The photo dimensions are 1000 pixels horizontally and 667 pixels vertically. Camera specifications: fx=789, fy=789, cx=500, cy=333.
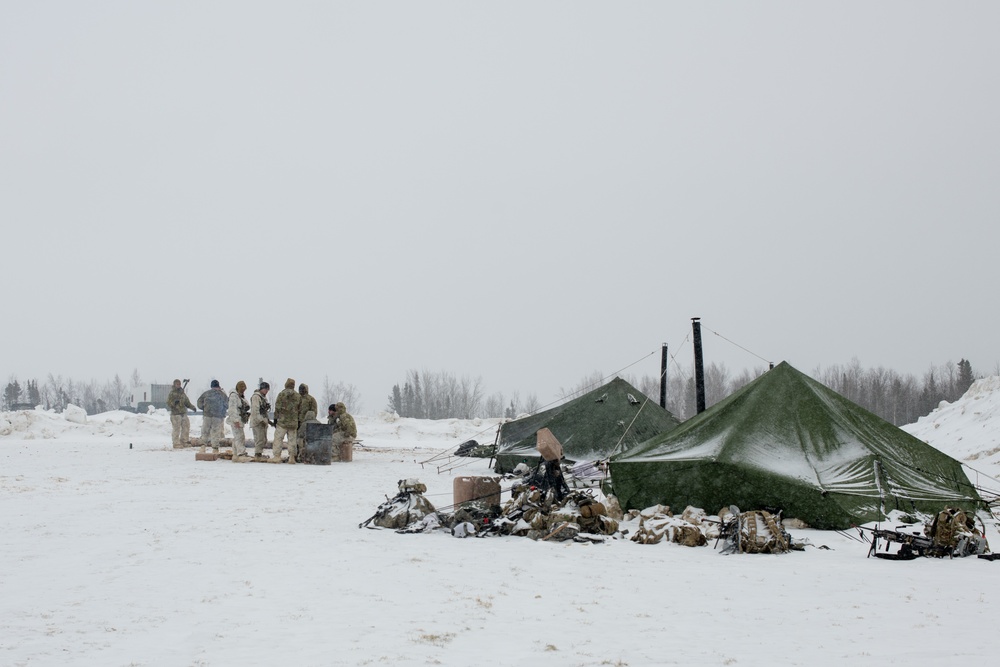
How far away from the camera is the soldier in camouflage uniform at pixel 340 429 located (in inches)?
816

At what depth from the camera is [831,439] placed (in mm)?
11586

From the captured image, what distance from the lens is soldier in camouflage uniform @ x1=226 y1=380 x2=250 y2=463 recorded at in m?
18.4

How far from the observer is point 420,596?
6621mm

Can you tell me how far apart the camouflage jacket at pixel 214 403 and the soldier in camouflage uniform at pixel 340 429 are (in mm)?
2773

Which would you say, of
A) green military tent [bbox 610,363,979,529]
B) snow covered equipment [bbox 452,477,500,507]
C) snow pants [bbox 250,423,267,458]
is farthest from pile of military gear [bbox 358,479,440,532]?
snow pants [bbox 250,423,267,458]

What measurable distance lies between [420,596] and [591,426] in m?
11.9

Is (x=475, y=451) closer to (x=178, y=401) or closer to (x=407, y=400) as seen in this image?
(x=178, y=401)

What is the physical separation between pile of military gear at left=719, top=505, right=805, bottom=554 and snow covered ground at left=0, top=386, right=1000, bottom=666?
0.59ft

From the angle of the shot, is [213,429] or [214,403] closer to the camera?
[214,403]

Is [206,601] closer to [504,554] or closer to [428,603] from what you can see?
[428,603]

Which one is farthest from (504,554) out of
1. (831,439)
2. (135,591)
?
(831,439)

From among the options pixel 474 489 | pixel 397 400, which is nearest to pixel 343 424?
pixel 474 489

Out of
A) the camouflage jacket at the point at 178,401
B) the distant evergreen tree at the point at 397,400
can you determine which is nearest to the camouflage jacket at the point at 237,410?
the camouflage jacket at the point at 178,401

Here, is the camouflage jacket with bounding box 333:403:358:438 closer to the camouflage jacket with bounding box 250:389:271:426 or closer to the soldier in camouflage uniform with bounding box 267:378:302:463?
the soldier in camouflage uniform with bounding box 267:378:302:463
